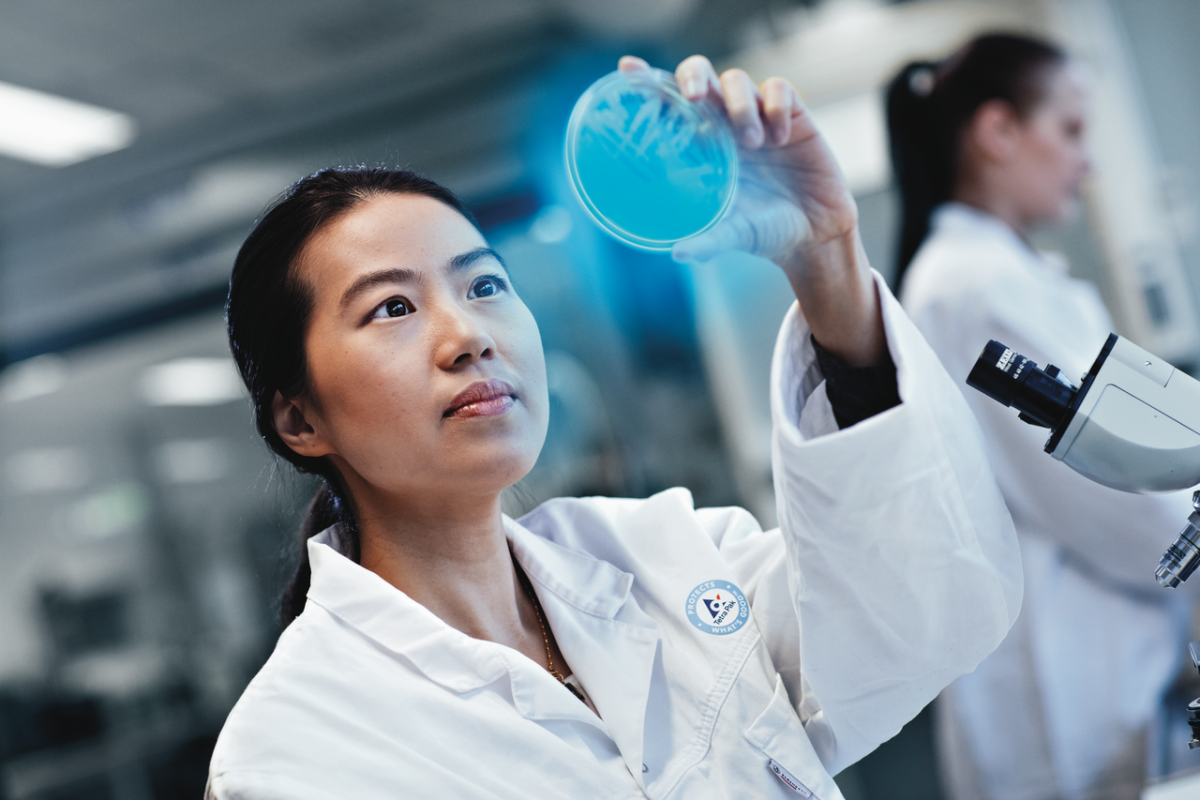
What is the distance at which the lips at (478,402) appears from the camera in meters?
0.99

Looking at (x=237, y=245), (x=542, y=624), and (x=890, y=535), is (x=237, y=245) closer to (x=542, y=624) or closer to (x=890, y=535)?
(x=542, y=624)

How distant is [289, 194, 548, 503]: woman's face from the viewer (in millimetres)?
989

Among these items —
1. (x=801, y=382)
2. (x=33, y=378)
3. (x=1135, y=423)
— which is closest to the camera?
(x=1135, y=423)

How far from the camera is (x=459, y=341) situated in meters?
0.99

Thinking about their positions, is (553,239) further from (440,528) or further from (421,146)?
(440,528)

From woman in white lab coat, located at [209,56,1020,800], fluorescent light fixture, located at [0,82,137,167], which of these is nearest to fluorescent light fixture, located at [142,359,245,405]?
fluorescent light fixture, located at [0,82,137,167]

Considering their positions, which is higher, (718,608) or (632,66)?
(632,66)

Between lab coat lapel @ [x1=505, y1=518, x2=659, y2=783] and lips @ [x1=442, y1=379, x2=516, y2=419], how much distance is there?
0.27 m

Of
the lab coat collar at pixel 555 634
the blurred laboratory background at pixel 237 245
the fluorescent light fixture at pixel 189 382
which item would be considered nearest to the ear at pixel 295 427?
the lab coat collar at pixel 555 634

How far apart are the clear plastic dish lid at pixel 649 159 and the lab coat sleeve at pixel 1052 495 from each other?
80cm

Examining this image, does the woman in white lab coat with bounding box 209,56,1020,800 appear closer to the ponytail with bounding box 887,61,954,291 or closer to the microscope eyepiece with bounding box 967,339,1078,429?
the microscope eyepiece with bounding box 967,339,1078,429

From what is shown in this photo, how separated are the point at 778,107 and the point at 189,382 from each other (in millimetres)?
4834

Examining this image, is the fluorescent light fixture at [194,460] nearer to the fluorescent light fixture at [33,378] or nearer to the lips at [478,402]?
the fluorescent light fixture at [33,378]

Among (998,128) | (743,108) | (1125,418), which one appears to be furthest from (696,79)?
(998,128)
